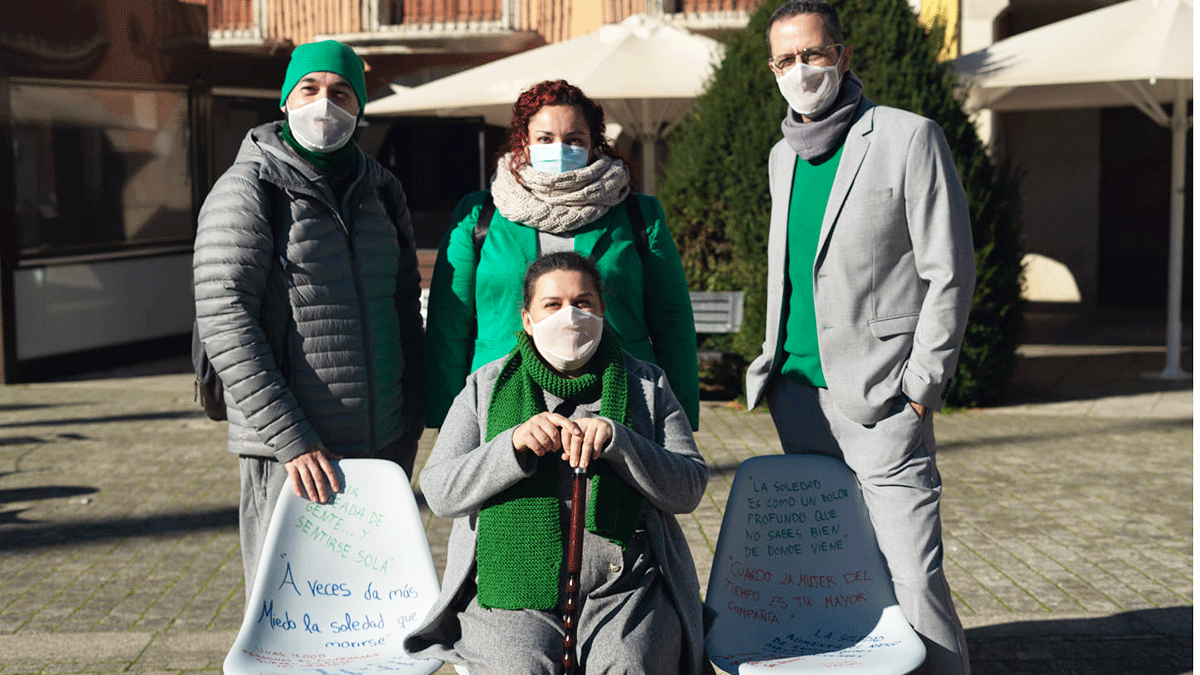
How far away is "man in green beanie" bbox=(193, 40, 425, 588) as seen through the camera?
3135mm

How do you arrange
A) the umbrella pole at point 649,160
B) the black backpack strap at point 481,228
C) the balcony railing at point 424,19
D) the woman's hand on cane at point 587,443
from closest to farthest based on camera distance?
1. the woman's hand on cane at point 587,443
2. the black backpack strap at point 481,228
3. the umbrella pole at point 649,160
4. the balcony railing at point 424,19

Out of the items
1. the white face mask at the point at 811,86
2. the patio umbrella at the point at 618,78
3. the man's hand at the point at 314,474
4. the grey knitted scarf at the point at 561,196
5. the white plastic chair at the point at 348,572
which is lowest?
the white plastic chair at the point at 348,572

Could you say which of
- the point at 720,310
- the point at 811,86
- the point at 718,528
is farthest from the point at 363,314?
the point at 720,310

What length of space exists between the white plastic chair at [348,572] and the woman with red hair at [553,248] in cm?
30

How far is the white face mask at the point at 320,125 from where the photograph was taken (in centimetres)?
324

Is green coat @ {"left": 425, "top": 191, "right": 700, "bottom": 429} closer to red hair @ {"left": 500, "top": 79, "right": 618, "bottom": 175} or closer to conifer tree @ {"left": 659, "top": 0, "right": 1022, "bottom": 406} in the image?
red hair @ {"left": 500, "top": 79, "right": 618, "bottom": 175}

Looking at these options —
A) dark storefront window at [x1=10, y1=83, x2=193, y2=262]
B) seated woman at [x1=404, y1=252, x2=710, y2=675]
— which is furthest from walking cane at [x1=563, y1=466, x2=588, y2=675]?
dark storefront window at [x1=10, y1=83, x2=193, y2=262]

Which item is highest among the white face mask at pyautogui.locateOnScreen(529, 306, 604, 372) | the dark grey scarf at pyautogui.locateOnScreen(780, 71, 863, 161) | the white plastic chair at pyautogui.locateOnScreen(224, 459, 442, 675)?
the dark grey scarf at pyautogui.locateOnScreen(780, 71, 863, 161)

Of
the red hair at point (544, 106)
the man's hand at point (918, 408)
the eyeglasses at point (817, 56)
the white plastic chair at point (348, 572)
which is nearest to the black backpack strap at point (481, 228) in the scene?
the red hair at point (544, 106)

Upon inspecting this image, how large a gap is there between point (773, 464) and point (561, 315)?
2.56 feet

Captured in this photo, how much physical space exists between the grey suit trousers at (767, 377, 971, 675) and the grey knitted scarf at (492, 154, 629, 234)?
83 cm

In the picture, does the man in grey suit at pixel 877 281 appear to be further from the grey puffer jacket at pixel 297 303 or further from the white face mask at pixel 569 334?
the grey puffer jacket at pixel 297 303

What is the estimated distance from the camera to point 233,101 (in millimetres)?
13719

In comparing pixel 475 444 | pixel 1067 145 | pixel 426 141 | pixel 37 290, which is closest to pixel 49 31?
pixel 37 290
